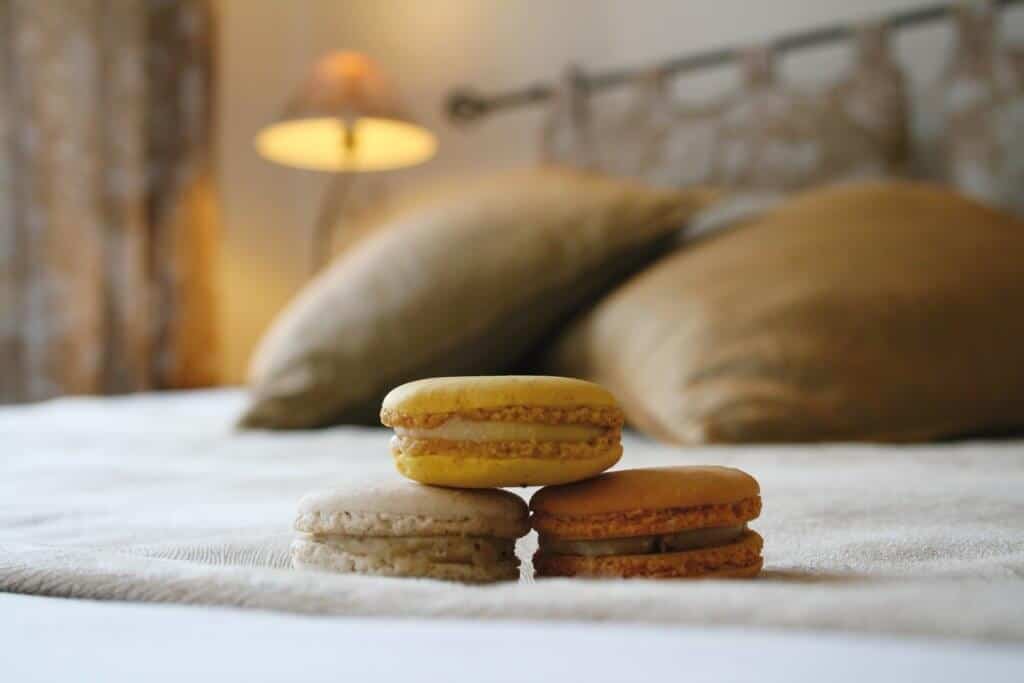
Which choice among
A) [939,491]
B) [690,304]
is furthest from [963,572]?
[690,304]

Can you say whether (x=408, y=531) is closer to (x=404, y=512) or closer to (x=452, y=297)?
(x=404, y=512)

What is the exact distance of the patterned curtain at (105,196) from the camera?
2.31 meters

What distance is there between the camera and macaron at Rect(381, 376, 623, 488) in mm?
467

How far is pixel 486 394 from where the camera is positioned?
47cm

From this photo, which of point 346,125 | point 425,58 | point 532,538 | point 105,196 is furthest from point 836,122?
point 105,196

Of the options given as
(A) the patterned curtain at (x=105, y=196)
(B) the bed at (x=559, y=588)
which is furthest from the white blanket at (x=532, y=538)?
(A) the patterned curtain at (x=105, y=196)

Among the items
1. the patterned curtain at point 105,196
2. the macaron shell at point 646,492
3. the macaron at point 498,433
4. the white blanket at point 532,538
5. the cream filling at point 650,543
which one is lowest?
the white blanket at point 532,538

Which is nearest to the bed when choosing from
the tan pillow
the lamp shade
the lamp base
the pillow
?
the tan pillow

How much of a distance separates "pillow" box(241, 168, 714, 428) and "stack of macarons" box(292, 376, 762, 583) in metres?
0.79

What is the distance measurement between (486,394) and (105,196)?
229 centimetres

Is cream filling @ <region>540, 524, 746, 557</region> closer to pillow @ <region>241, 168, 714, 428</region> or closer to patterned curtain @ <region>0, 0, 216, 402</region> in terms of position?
pillow @ <region>241, 168, 714, 428</region>

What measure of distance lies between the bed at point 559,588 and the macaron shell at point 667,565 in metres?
0.02

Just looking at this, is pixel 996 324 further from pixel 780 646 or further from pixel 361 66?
pixel 361 66

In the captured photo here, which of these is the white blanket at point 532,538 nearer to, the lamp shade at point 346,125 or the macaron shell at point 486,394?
the macaron shell at point 486,394
